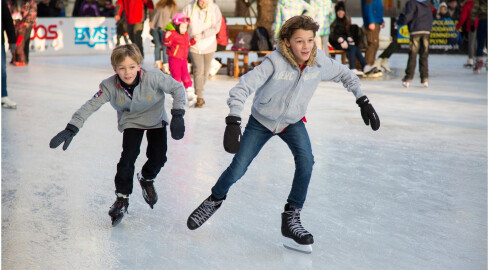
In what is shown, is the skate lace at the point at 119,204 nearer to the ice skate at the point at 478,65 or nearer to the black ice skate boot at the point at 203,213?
the black ice skate boot at the point at 203,213

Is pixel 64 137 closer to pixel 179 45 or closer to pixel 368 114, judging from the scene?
pixel 368 114

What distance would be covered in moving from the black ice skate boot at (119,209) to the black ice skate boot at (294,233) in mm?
818

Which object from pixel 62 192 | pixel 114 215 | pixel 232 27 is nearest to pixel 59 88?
pixel 232 27

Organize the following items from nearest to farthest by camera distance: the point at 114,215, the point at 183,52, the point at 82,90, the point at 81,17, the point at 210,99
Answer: the point at 114,215 → the point at 183,52 → the point at 210,99 → the point at 82,90 → the point at 81,17

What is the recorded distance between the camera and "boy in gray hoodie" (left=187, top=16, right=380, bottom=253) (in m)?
3.03

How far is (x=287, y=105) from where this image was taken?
124 inches

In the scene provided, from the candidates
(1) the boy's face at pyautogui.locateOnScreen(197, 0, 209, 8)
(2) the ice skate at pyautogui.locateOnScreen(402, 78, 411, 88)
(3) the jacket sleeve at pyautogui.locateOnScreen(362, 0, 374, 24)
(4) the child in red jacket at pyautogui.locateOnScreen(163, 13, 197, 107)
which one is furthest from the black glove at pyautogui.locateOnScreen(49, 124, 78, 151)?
(3) the jacket sleeve at pyautogui.locateOnScreen(362, 0, 374, 24)

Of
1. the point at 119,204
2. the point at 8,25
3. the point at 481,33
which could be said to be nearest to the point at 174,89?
the point at 119,204

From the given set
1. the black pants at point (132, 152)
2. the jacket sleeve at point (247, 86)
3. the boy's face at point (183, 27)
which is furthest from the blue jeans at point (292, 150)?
the boy's face at point (183, 27)

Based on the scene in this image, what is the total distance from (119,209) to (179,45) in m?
4.49

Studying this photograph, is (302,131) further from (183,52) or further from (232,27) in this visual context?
(232,27)

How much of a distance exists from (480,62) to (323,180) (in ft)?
28.6

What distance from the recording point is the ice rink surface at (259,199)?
3.08m

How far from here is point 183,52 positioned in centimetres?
790
